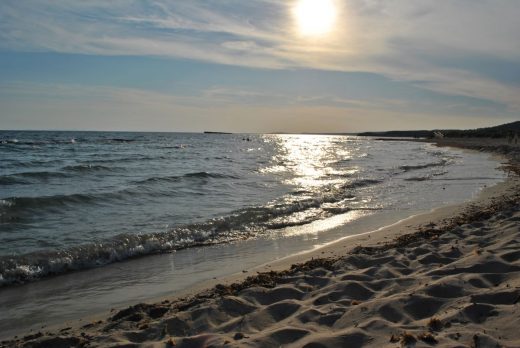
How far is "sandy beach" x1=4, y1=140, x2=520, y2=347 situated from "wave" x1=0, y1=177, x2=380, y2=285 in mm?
2528

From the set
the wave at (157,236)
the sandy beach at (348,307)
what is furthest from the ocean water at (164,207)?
the sandy beach at (348,307)

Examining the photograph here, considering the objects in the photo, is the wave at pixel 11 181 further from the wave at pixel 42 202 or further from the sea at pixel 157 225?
the wave at pixel 42 202

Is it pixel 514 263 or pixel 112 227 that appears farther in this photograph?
pixel 112 227

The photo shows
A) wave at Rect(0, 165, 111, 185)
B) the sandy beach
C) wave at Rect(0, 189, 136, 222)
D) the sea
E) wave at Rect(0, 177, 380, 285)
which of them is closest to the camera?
the sandy beach

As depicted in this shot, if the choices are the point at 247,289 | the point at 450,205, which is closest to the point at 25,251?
the point at 247,289

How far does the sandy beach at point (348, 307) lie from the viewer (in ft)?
12.6

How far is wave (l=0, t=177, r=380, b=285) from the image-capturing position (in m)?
7.23

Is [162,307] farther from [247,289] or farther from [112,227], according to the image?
[112,227]

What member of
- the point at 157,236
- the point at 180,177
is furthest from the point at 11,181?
the point at 157,236

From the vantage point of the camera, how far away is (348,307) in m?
4.59

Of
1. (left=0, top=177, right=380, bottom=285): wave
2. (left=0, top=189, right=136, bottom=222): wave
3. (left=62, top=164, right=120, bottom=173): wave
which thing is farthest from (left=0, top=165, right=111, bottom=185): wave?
(left=0, top=177, right=380, bottom=285): wave

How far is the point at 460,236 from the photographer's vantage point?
7695mm

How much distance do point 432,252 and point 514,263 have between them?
1.34m

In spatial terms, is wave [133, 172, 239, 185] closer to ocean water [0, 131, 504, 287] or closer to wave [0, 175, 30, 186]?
ocean water [0, 131, 504, 287]
